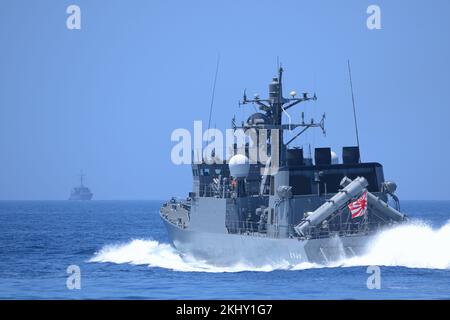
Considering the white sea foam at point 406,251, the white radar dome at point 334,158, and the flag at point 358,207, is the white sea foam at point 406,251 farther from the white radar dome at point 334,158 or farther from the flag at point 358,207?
the white radar dome at point 334,158

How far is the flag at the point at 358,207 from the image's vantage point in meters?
36.9

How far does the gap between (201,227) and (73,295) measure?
1392cm

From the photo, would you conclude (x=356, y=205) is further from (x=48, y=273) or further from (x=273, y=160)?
(x=48, y=273)

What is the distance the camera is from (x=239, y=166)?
43.1m

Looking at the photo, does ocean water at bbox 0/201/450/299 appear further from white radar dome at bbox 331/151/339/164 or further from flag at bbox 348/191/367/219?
white radar dome at bbox 331/151/339/164

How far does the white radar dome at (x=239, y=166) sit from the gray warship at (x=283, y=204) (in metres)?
0.05

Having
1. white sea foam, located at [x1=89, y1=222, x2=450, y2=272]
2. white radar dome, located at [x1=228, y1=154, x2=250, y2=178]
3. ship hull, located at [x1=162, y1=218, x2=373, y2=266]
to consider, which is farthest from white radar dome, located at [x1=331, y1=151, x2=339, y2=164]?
white sea foam, located at [x1=89, y1=222, x2=450, y2=272]

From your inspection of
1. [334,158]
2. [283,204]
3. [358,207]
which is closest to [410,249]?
[358,207]

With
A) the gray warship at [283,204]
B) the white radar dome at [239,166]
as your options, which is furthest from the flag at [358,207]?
the white radar dome at [239,166]

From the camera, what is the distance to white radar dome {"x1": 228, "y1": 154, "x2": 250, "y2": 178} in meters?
43.1

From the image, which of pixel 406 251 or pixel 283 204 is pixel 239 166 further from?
pixel 406 251

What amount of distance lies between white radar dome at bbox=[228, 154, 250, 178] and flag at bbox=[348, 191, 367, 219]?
7.59m
